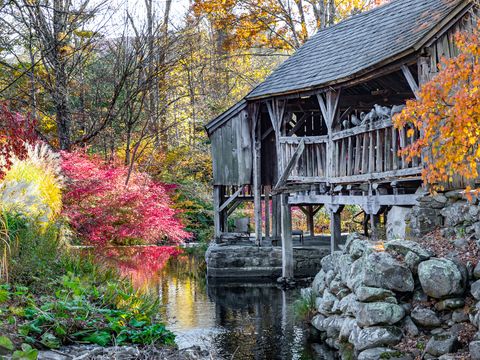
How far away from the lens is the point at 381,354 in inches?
292

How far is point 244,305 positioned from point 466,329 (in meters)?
6.21

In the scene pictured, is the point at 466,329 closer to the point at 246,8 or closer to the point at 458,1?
the point at 458,1

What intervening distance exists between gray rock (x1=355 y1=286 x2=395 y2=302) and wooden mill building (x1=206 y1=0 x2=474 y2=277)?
231 centimetres

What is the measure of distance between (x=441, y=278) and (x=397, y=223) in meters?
2.99

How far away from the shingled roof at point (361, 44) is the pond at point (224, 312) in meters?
4.69

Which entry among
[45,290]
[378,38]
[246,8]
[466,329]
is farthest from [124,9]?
[466,329]

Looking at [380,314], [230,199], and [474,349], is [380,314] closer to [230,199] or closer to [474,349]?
[474,349]

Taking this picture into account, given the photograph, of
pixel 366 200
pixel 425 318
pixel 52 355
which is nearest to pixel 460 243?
pixel 425 318

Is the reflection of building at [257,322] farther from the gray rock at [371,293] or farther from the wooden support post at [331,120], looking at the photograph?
the wooden support post at [331,120]

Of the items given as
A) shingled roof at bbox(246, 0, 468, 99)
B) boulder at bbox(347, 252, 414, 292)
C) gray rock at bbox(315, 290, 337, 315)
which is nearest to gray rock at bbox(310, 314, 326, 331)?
gray rock at bbox(315, 290, 337, 315)

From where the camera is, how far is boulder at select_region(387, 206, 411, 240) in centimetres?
1019

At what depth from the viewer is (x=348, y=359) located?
812 centimetres

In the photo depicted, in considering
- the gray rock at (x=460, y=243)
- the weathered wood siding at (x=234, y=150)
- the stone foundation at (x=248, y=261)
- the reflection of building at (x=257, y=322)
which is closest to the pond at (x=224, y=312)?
the reflection of building at (x=257, y=322)

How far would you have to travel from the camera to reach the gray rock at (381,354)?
23.8ft
